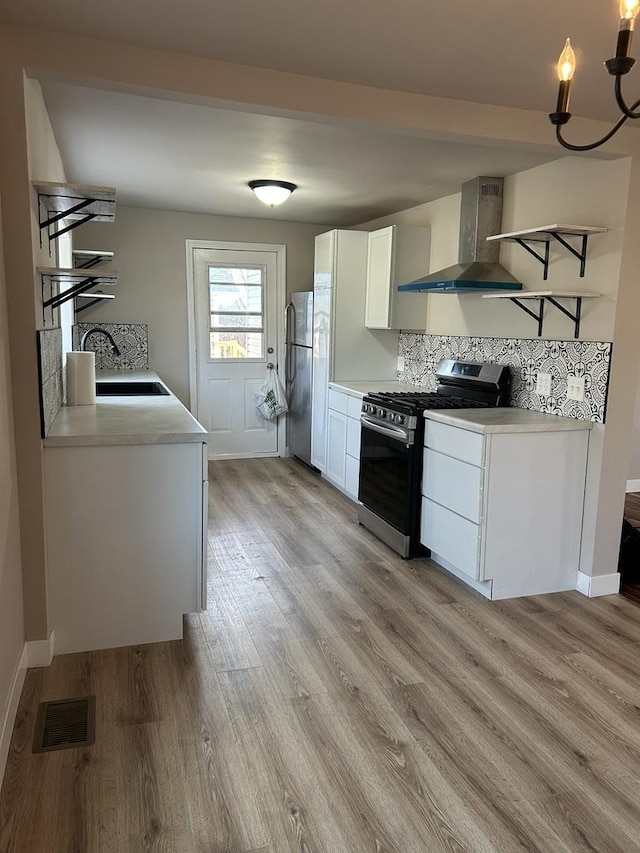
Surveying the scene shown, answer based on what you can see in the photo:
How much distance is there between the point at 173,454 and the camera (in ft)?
8.52

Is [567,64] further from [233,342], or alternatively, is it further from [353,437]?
[233,342]

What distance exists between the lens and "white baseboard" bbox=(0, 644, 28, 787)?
6.11 feet

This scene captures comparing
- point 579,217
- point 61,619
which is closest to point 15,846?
point 61,619

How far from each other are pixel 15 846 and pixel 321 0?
2.51 metres

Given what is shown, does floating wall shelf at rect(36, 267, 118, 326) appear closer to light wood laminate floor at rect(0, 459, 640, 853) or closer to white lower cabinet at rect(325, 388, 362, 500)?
light wood laminate floor at rect(0, 459, 640, 853)

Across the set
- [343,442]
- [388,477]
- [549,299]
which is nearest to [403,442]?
[388,477]

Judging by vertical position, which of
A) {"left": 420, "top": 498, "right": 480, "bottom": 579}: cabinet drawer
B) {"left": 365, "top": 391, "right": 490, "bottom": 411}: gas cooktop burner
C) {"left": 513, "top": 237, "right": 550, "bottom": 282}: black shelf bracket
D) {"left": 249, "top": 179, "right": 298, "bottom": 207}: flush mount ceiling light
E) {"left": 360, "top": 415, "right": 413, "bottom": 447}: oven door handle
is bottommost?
{"left": 420, "top": 498, "right": 480, "bottom": 579}: cabinet drawer

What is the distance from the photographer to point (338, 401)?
4898 millimetres

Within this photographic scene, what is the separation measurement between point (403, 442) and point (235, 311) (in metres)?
2.87

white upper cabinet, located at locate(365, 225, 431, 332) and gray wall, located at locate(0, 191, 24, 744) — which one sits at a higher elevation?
white upper cabinet, located at locate(365, 225, 431, 332)

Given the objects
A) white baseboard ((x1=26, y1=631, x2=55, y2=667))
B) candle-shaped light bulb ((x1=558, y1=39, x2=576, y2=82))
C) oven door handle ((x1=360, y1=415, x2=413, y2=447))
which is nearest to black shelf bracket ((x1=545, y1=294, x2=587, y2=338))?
oven door handle ((x1=360, y1=415, x2=413, y2=447))

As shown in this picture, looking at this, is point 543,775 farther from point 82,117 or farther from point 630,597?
point 82,117

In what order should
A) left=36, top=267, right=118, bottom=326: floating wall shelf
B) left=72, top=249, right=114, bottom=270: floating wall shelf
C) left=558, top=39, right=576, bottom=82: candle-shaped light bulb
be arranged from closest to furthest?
left=558, top=39, right=576, bottom=82: candle-shaped light bulb, left=36, top=267, right=118, bottom=326: floating wall shelf, left=72, top=249, right=114, bottom=270: floating wall shelf

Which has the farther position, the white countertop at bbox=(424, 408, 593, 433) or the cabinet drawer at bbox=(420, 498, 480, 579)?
the cabinet drawer at bbox=(420, 498, 480, 579)
